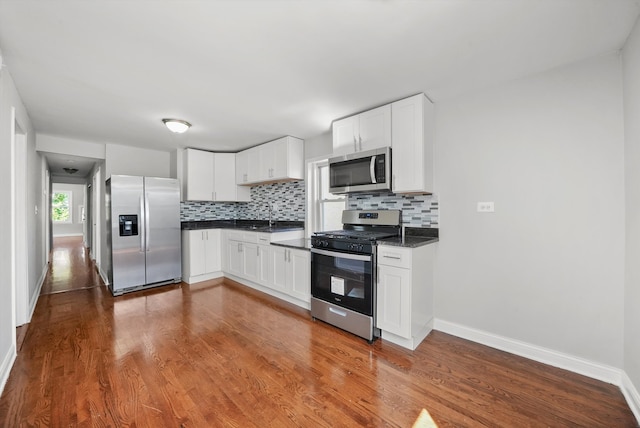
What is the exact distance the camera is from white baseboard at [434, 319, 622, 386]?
1.89 metres

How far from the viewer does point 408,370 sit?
2012 mm

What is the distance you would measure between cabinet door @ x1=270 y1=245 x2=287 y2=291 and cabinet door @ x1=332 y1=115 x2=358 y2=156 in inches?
56.2

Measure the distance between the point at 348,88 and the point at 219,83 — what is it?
1135 millimetres

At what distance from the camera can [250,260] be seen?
398 centimetres

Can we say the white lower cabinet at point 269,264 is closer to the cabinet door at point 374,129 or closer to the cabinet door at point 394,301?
the cabinet door at point 394,301

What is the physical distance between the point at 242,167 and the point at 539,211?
416 centimetres

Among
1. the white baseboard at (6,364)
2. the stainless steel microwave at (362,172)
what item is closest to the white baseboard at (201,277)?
the white baseboard at (6,364)

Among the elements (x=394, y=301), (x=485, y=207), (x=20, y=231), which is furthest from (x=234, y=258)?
(x=485, y=207)

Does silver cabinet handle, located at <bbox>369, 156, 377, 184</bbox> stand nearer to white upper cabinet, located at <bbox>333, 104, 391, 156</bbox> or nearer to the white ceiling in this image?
white upper cabinet, located at <bbox>333, 104, 391, 156</bbox>

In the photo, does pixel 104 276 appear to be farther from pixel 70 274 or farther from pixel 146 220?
pixel 146 220

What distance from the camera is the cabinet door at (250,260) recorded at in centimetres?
387

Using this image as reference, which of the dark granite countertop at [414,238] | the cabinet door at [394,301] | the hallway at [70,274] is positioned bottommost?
the hallway at [70,274]

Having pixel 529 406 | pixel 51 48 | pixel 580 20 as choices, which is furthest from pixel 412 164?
pixel 51 48

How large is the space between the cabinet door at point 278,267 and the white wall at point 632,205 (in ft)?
9.71
